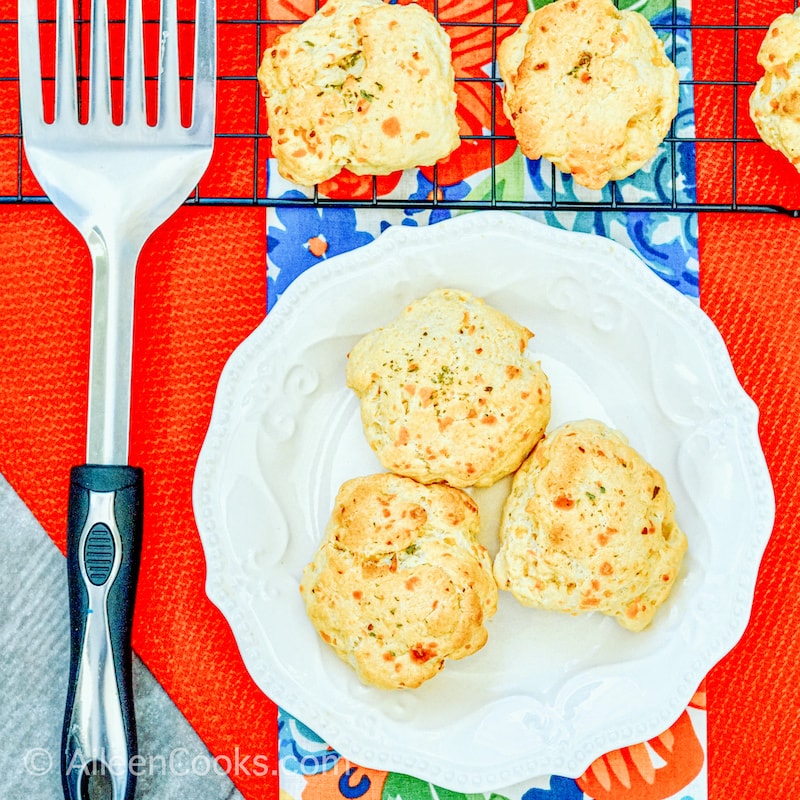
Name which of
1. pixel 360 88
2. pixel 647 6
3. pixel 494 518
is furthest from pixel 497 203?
pixel 494 518

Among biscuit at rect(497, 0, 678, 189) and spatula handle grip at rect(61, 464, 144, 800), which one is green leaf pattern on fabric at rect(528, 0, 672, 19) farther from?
spatula handle grip at rect(61, 464, 144, 800)

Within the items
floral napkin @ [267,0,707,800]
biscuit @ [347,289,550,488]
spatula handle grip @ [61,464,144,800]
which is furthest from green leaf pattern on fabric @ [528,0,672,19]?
spatula handle grip @ [61,464,144,800]

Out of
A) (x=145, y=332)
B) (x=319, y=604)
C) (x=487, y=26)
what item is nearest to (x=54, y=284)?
(x=145, y=332)

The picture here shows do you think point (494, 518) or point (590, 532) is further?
point (494, 518)

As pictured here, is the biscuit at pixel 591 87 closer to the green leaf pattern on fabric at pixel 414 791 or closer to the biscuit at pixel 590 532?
the biscuit at pixel 590 532

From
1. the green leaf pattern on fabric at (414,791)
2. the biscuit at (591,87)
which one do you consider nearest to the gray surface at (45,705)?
the green leaf pattern on fabric at (414,791)

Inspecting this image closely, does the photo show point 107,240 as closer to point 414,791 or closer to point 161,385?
point 161,385
